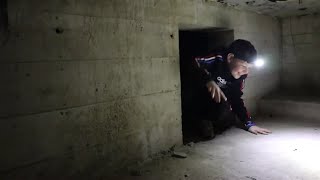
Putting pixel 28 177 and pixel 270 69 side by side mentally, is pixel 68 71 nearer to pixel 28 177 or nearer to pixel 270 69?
pixel 28 177

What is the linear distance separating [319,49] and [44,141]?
223 inches

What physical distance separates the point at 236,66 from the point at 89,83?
2.53 metres

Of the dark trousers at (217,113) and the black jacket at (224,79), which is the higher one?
the black jacket at (224,79)

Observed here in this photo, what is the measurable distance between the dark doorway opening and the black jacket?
0.19m

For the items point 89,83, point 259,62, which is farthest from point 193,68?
point 89,83

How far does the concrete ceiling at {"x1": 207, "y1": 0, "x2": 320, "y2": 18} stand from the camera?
4656mm

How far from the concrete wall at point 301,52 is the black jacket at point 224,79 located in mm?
2159

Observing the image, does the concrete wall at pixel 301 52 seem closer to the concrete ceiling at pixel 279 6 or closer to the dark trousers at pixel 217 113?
the concrete ceiling at pixel 279 6

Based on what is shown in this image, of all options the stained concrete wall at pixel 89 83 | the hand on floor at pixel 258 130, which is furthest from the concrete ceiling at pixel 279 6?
the hand on floor at pixel 258 130

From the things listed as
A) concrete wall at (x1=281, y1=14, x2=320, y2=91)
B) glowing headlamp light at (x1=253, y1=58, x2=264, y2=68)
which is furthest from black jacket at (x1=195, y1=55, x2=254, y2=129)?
concrete wall at (x1=281, y1=14, x2=320, y2=91)

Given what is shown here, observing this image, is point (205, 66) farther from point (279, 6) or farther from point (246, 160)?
point (279, 6)

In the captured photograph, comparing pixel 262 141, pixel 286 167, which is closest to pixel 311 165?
pixel 286 167

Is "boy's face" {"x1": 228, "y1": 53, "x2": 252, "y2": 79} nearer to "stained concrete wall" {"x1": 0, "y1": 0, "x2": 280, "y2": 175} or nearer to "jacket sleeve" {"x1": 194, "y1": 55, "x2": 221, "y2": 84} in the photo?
"jacket sleeve" {"x1": 194, "y1": 55, "x2": 221, "y2": 84}

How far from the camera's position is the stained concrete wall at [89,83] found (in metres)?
2.33
